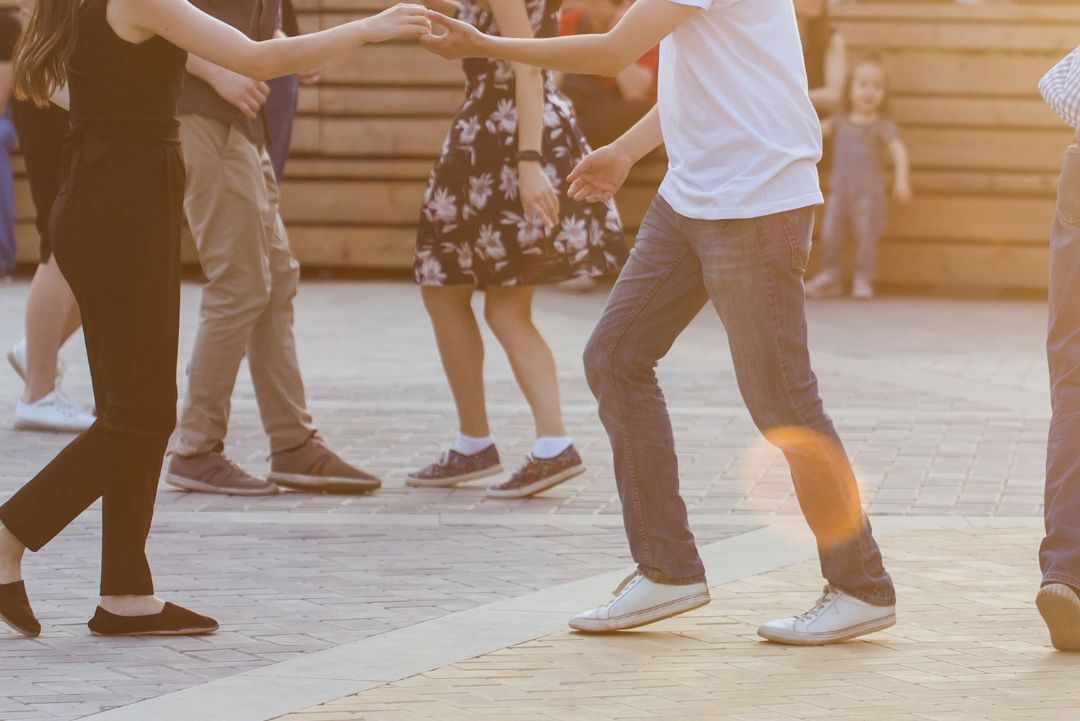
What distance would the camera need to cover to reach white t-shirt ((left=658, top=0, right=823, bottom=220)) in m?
4.30

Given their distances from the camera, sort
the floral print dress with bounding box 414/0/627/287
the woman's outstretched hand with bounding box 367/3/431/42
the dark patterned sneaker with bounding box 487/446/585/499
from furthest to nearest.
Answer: the dark patterned sneaker with bounding box 487/446/585/499, the floral print dress with bounding box 414/0/627/287, the woman's outstretched hand with bounding box 367/3/431/42

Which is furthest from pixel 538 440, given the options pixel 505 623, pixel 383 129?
pixel 383 129

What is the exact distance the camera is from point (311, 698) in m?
3.95

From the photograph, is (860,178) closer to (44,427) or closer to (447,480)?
(44,427)

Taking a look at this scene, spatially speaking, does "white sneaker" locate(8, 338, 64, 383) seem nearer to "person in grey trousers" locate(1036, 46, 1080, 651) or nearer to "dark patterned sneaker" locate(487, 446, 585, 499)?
"dark patterned sneaker" locate(487, 446, 585, 499)

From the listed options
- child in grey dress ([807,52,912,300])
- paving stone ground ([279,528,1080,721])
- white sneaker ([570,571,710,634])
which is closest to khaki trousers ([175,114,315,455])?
paving stone ground ([279,528,1080,721])

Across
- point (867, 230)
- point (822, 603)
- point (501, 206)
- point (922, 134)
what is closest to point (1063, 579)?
point (822, 603)

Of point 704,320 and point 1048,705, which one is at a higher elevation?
point 1048,705

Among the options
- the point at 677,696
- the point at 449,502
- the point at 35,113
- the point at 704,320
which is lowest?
the point at 704,320

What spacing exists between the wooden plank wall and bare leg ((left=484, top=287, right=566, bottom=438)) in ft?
27.2

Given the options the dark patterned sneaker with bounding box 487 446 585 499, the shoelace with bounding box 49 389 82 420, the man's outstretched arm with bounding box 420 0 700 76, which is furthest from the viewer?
the shoelace with bounding box 49 389 82 420

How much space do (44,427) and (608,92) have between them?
688 centimetres

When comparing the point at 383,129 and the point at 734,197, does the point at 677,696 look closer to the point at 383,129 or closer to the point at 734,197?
the point at 734,197

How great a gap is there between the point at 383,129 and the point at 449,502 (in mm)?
8858
